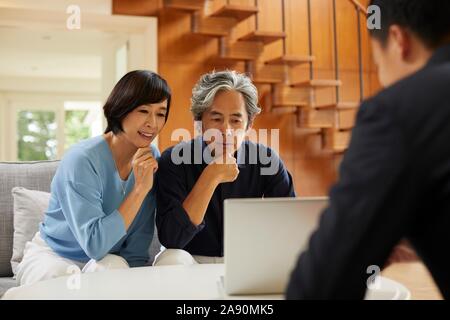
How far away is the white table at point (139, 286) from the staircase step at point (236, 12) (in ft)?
13.0

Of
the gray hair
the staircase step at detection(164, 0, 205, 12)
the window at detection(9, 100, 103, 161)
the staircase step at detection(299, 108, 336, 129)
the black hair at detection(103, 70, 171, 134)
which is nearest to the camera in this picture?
the black hair at detection(103, 70, 171, 134)

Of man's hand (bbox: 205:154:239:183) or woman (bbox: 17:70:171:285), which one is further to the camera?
man's hand (bbox: 205:154:239:183)

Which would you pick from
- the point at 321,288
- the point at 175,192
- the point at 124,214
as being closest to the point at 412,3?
the point at 321,288

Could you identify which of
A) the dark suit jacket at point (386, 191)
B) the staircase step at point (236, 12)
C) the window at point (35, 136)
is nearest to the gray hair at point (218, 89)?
the dark suit jacket at point (386, 191)

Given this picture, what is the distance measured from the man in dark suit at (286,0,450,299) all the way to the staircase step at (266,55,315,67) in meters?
4.65

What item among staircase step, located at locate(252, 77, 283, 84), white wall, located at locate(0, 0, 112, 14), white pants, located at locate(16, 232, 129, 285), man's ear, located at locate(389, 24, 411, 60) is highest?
white wall, located at locate(0, 0, 112, 14)

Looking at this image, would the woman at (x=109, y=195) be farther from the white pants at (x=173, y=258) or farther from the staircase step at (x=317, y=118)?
the staircase step at (x=317, y=118)

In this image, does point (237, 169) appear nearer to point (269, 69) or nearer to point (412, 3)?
point (412, 3)

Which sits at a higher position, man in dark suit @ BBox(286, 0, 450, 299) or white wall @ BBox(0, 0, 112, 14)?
white wall @ BBox(0, 0, 112, 14)

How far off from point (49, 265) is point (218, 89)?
832mm

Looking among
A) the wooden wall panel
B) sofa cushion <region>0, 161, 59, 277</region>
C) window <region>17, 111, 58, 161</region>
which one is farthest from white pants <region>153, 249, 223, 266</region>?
window <region>17, 111, 58, 161</region>

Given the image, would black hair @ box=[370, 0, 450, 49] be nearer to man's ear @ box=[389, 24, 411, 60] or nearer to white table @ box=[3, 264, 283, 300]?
man's ear @ box=[389, 24, 411, 60]

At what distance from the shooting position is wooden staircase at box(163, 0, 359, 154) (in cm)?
529

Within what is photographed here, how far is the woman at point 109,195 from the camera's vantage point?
1769 millimetres
